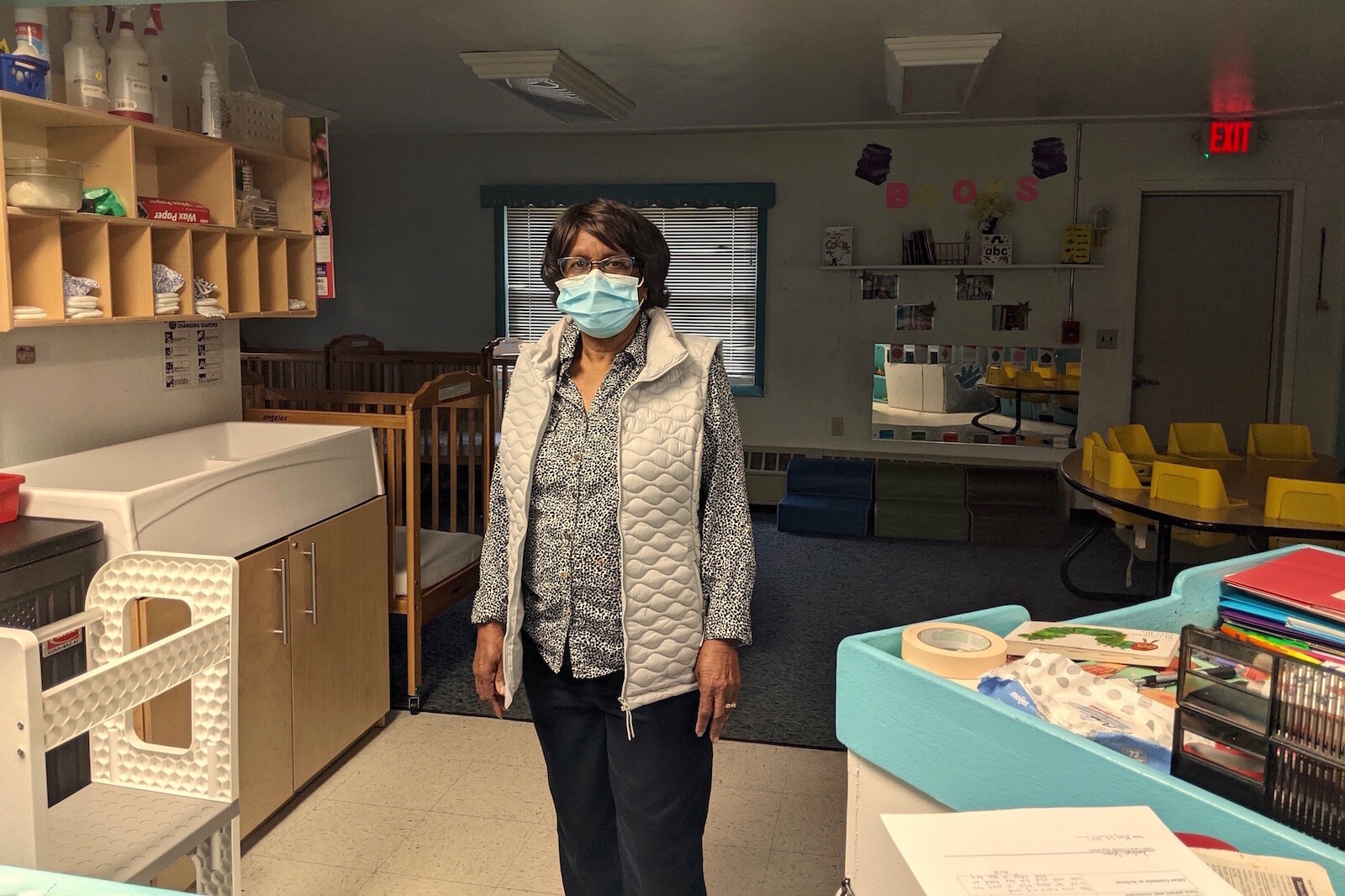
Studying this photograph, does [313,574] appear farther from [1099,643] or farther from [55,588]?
[1099,643]

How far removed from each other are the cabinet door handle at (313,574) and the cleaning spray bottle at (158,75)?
118 centimetres

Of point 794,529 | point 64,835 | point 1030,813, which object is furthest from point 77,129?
point 794,529

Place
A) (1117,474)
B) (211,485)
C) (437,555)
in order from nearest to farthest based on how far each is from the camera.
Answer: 1. (211,485)
2. (437,555)
3. (1117,474)

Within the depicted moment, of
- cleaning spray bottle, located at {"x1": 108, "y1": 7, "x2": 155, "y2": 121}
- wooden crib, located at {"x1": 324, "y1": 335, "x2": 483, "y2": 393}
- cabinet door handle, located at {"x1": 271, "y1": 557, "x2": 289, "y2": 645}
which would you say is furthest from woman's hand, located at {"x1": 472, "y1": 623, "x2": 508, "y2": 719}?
wooden crib, located at {"x1": 324, "y1": 335, "x2": 483, "y2": 393}

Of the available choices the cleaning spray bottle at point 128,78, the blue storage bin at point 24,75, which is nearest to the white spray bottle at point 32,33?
the blue storage bin at point 24,75

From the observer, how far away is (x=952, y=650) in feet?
4.53

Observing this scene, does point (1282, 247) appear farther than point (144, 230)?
Yes

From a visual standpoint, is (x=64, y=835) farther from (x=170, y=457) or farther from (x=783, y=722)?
(x=783, y=722)

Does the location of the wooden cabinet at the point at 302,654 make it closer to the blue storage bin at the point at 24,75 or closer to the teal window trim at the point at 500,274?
the blue storage bin at the point at 24,75

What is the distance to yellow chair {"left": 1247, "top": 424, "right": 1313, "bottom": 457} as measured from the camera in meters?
4.64

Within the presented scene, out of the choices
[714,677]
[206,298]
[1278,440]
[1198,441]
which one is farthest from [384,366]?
[714,677]

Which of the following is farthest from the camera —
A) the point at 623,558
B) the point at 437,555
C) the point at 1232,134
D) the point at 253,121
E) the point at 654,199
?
the point at 654,199

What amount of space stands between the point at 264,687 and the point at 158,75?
64.3 inches

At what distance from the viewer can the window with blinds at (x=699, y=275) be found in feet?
21.2
